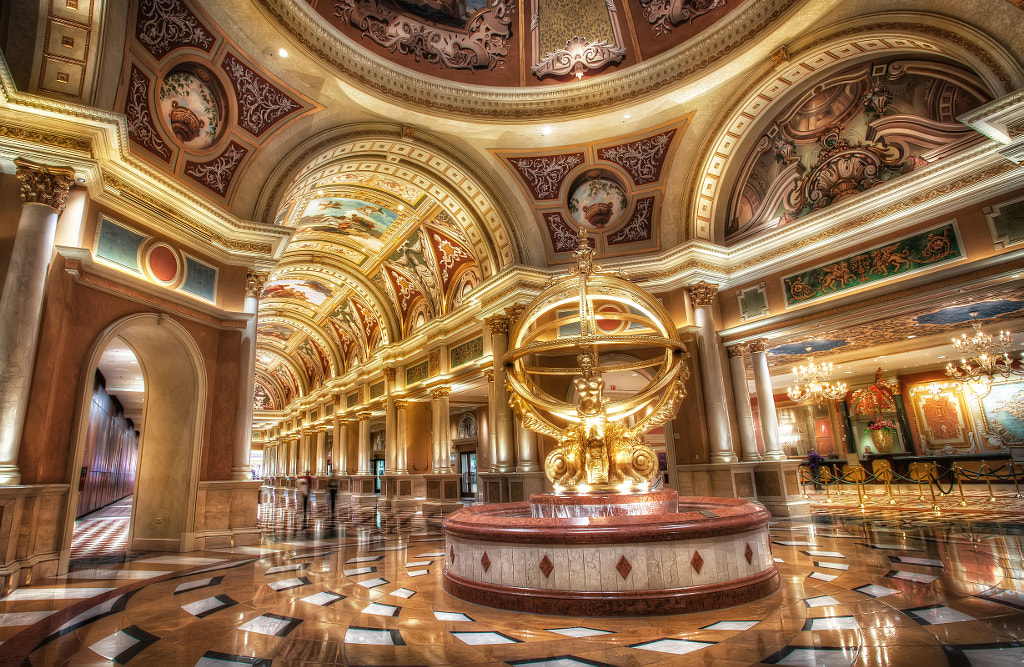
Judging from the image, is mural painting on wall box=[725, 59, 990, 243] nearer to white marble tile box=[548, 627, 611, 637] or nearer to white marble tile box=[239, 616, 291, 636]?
white marble tile box=[548, 627, 611, 637]

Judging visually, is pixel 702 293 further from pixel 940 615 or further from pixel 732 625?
pixel 732 625

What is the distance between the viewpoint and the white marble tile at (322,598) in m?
4.33

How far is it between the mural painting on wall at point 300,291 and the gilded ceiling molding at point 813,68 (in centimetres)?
1412

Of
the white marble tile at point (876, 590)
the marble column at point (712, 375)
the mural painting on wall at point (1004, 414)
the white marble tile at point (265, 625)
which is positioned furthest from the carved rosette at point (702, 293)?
the mural painting on wall at point (1004, 414)

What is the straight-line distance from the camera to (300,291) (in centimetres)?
2058

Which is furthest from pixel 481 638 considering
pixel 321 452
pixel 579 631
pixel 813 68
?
pixel 321 452

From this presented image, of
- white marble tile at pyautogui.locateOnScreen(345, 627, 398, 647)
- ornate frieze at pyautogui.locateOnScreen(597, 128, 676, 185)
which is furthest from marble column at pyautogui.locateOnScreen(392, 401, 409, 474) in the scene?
white marble tile at pyautogui.locateOnScreen(345, 627, 398, 647)

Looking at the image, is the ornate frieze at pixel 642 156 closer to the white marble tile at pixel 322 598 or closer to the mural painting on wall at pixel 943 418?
the white marble tile at pixel 322 598

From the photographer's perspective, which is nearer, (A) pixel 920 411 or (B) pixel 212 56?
(B) pixel 212 56

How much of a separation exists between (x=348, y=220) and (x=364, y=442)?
10.2 meters

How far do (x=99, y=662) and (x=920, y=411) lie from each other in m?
23.1

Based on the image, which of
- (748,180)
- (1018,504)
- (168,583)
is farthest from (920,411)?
(168,583)

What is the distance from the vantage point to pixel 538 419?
6113 mm

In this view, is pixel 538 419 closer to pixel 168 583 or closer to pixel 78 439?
pixel 168 583
